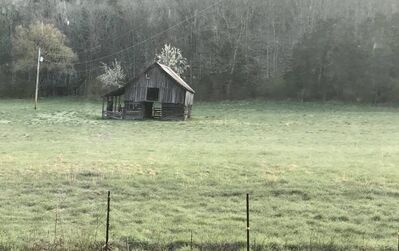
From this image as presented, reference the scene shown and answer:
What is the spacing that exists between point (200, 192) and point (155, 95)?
36345mm

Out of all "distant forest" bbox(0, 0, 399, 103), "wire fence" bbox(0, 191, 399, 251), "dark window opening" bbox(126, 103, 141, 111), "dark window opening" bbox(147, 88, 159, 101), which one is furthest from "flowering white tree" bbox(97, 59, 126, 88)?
"wire fence" bbox(0, 191, 399, 251)

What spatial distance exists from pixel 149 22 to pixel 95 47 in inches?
411

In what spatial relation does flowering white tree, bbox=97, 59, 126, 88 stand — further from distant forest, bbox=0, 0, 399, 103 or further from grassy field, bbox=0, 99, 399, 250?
grassy field, bbox=0, 99, 399, 250

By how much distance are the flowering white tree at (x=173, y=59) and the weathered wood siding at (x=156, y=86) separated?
63.4 ft

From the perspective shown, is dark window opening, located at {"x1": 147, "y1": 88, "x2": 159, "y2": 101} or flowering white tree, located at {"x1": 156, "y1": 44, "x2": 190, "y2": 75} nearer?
dark window opening, located at {"x1": 147, "y1": 88, "x2": 159, "y2": 101}

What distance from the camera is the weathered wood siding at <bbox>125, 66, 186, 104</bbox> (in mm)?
47688

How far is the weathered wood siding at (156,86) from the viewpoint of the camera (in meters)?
47.7

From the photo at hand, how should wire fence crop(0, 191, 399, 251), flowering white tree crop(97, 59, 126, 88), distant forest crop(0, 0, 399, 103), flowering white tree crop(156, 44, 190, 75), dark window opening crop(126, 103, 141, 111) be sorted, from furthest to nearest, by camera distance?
flowering white tree crop(97, 59, 126, 88) < flowering white tree crop(156, 44, 190, 75) < distant forest crop(0, 0, 399, 103) < dark window opening crop(126, 103, 141, 111) < wire fence crop(0, 191, 399, 251)

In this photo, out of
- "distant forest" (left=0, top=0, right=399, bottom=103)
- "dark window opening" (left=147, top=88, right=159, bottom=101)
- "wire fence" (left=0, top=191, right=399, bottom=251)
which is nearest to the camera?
"wire fence" (left=0, top=191, right=399, bottom=251)

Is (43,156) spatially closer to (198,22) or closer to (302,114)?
(302,114)

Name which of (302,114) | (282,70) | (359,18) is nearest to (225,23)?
(282,70)

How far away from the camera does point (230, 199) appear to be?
1209cm

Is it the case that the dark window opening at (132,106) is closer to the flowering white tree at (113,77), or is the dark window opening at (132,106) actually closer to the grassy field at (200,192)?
the grassy field at (200,192)

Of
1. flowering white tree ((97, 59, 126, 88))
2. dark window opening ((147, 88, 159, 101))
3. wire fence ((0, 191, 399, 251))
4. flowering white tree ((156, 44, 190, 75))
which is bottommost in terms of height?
wire fence ((0, 191, 399, 251))
